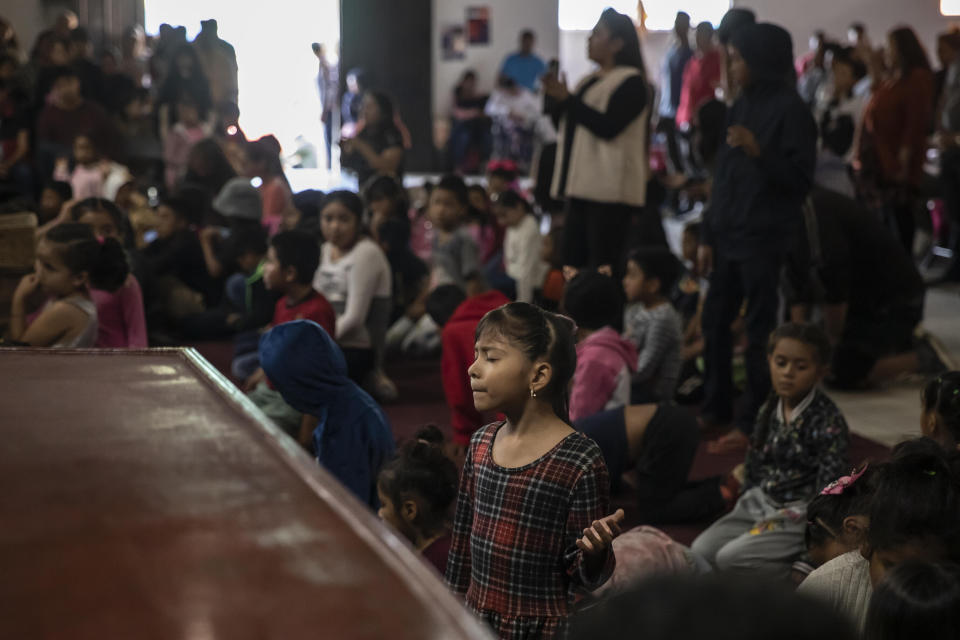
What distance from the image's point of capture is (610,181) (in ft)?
15.9

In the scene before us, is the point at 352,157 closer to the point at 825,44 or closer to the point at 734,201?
the point at 734,201

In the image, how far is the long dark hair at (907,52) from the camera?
7.02 meters

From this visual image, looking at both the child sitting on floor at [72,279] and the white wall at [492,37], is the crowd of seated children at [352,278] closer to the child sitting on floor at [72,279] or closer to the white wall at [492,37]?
the child sitting on floor at [72,279]

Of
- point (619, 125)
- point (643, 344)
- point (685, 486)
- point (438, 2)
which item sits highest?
point (438, 2)

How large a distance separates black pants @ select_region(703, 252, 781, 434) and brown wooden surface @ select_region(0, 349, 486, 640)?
3277 millimetres

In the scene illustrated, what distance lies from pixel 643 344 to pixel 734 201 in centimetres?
64

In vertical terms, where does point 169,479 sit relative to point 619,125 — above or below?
below

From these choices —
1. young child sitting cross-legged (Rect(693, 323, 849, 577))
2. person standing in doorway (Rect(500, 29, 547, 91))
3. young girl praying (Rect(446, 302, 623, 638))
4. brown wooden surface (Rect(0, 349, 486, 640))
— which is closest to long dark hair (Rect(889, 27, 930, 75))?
young child sitting cross-legged (Rect(693, 323, 849, 577))

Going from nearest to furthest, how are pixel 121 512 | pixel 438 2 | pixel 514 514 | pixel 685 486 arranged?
pixel 121 512 → pixel 514 514 → pixel 685 486 → pixel 438 2

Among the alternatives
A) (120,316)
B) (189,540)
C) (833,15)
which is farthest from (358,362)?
(833,15)

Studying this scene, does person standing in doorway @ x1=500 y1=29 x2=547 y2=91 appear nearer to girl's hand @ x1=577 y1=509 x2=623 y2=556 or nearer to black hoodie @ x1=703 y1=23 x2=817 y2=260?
black hoodie @ x1=703 y1=23 x2=817 y2=260

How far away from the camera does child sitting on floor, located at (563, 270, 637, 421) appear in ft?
12.7

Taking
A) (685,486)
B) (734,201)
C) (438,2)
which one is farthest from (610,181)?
(438,2)

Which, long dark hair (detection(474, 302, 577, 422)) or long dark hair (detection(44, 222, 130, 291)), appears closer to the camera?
long dark hair (detection(474, 302, 577, 422))
